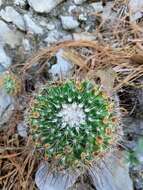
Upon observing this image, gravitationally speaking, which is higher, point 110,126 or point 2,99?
point 2,99

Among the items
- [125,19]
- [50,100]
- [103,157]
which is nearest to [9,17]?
[125,19]

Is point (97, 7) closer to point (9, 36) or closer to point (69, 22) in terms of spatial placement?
point (69, 22)

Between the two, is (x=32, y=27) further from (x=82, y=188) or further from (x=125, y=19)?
(x=82, y=188)

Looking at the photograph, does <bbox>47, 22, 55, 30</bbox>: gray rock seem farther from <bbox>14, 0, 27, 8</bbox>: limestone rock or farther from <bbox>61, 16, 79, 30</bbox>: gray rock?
<bbox>14, 0, 27, 8</bbox>: limestone rock

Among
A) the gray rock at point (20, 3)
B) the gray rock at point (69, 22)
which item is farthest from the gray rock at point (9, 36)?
the gray rock at point (69, 22)

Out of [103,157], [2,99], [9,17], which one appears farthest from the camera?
[9,17]

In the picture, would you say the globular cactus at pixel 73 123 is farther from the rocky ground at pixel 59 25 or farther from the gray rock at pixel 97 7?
the gray rock at pixel 97 7
